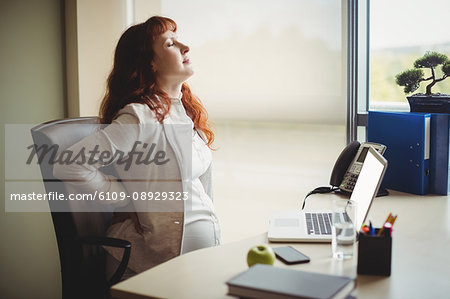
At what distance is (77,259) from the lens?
1.95 meters

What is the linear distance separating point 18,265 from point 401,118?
2.23m

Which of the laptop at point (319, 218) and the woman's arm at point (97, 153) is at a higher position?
the woman's arm at point (97, 153)

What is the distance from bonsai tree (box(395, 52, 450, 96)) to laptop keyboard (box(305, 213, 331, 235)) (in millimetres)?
861

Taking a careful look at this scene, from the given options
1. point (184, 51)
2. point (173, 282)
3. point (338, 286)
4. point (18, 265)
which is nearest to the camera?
point (338, 286)

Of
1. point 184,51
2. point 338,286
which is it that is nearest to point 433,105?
point 184,51

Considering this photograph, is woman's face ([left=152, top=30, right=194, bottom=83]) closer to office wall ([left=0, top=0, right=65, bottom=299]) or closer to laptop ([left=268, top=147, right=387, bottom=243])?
laptop ([left=268, top=147, right=387, bottom=243])

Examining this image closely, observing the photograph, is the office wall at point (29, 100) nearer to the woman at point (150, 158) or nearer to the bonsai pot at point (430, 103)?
the woman at point (150, 158)

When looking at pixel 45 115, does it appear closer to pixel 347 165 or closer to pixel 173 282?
pixel 347 165

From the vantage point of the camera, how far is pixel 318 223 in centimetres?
189

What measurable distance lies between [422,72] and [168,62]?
3.84 ft

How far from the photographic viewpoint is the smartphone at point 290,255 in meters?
1.56

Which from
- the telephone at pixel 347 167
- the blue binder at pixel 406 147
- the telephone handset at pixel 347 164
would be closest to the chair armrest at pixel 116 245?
the telephone at pixel 347 167

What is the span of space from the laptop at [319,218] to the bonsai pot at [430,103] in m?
0.62

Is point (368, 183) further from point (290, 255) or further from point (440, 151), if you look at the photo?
point (440, 151)
